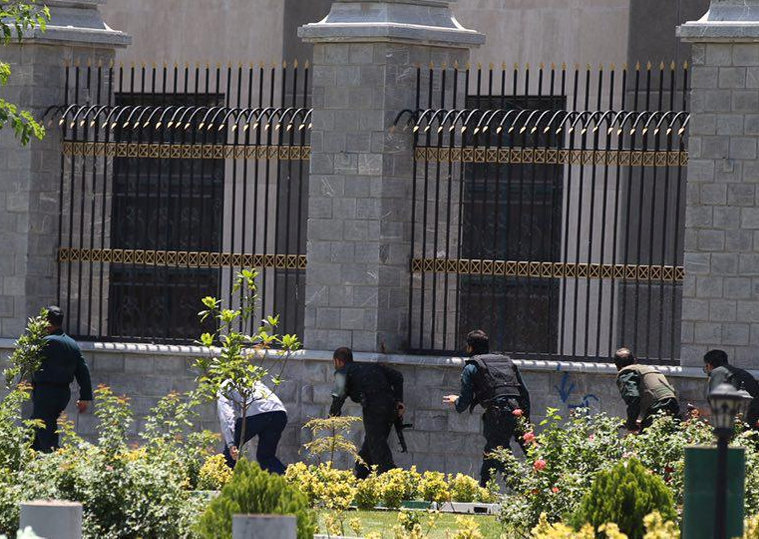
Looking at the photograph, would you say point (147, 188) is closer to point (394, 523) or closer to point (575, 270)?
point (575, 270)

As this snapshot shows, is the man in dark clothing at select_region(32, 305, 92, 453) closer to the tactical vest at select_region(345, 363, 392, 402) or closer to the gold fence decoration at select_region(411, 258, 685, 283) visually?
the tactical vest at select_region(345, 363, 392, 402)

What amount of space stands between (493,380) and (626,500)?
479cm

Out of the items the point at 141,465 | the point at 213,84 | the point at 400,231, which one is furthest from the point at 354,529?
the point at 213,84

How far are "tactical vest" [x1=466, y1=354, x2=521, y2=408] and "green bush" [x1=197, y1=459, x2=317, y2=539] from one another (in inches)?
192

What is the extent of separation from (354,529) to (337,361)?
4126mm

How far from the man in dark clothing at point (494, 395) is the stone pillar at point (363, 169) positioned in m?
1.37

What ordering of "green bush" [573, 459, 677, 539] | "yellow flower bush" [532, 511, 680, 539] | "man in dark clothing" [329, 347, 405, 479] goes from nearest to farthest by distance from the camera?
"yellow flower bush" [532, 511, 680, 539], "green bush" [573, 459, 677, 539], "man in dark clothing" [329, 347, 405, 479]

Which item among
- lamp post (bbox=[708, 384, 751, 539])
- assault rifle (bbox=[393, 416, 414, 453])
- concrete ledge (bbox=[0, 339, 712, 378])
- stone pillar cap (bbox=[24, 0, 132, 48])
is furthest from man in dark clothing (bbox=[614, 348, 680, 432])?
stone pillar cap (bbox=[24, 0, 132, 48])

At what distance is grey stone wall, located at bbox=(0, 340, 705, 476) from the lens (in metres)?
15.1

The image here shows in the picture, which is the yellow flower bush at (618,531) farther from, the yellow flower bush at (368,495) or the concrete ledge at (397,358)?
the concrete ledge at (397,358)

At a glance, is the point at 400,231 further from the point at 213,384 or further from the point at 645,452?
the point at 645,452

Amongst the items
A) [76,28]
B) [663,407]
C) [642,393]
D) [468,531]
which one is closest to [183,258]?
[76,28]

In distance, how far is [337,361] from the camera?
15.1 meters

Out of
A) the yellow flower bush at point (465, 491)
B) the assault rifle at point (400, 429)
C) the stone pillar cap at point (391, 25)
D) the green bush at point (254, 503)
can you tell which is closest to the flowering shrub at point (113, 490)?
the green bush at point (254, 503)
